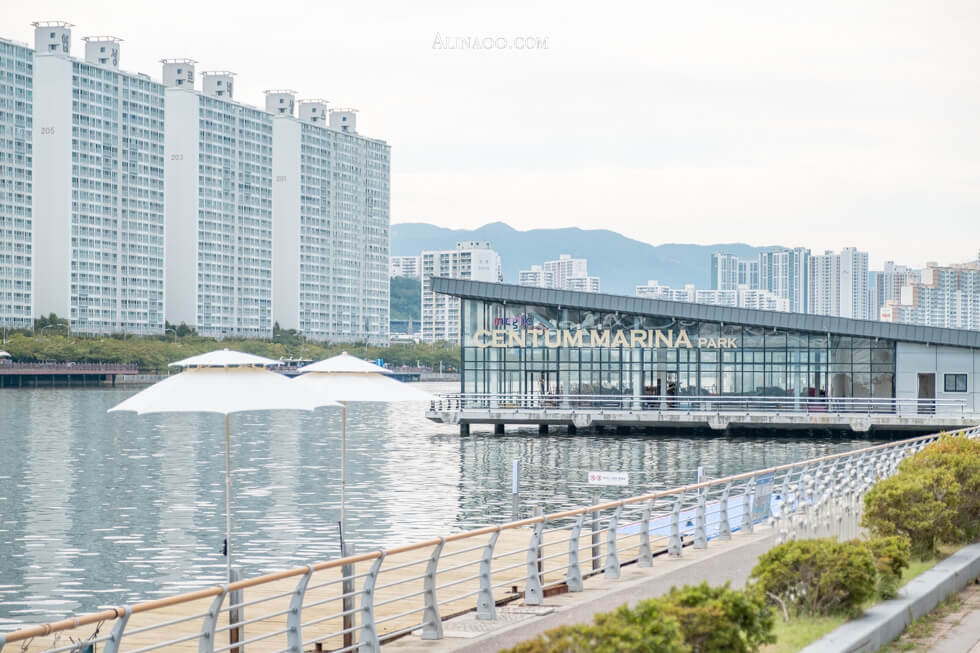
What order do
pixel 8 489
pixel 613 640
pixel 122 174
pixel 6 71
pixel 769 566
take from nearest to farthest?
pixel 613 640 < pixel 769 566 < pixel 8 489 < pixel 6 71 < pixel 122 174

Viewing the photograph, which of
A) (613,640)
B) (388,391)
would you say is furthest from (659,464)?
(613,640)

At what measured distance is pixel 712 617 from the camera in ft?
24.3

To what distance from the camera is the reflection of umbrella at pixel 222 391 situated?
16.5m

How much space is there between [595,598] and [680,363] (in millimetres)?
52847

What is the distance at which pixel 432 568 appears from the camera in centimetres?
1137

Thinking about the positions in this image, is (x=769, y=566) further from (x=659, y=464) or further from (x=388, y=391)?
(x=659, y=464)

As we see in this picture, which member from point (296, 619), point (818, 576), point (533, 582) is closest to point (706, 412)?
point (533, 582)

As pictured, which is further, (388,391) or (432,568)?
(388,391)

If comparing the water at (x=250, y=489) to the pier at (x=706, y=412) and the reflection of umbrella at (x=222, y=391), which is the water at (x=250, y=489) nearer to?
the pier at (x=706, y=412)

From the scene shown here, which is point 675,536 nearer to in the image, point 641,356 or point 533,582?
point 533,582

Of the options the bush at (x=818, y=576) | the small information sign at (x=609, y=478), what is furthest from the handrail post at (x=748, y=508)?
the bush at (x=818, y=576)

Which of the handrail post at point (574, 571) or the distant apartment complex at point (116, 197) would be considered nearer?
the handrail post at point (574, 571)

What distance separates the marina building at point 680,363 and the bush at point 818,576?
49.4 m

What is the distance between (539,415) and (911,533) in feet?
160
